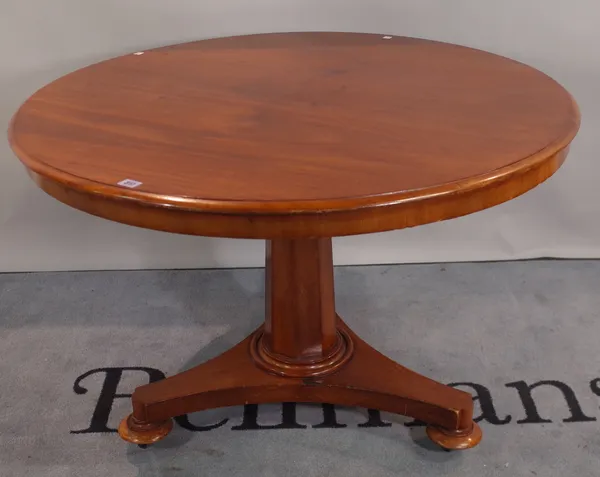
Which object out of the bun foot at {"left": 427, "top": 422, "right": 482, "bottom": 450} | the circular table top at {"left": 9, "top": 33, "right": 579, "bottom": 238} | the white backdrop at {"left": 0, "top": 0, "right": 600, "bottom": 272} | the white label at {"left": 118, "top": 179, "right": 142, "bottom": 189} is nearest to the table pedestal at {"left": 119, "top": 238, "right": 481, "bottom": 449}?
the bun foot at {"left": 427, "top": 422, "right": 482, "bottom": 450}

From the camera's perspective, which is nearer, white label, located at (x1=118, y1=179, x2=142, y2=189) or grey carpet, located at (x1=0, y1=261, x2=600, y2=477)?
white label, located at (x1=118, y1=179, x2=142, y2=189)

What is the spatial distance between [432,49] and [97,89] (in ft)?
2.11

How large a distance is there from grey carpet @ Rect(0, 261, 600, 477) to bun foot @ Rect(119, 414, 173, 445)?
3 cm

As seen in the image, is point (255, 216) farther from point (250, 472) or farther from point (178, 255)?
point (178, 255)

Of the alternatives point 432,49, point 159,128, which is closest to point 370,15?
point 432,49

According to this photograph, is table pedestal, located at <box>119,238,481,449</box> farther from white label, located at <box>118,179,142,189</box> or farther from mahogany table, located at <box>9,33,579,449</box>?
white label, located at <box>118,179,142,189</box>

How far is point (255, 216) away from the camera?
843 mm

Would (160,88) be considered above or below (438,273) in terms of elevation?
above

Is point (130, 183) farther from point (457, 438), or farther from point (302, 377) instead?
point (457, 438)

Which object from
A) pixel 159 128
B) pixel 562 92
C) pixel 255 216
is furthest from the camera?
pixel 562 92

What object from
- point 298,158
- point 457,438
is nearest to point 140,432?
point 457,438

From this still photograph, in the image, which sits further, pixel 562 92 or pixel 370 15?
pixel 370 15

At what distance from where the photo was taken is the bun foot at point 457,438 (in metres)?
1.34

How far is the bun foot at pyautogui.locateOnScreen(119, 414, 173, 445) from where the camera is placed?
4.51 feet
